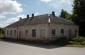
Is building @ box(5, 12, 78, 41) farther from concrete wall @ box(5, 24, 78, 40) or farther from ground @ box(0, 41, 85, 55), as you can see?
ground @ box(0, 41, 85, 55)

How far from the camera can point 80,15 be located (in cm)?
4944

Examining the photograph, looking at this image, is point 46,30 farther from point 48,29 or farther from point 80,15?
point 80,15

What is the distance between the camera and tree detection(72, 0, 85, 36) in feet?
156

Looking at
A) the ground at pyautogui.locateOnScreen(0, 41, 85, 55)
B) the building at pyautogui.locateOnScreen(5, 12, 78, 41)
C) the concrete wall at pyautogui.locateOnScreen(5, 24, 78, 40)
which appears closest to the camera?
the ground at pyautogui.locateOnScreen(0, 41, 85, 55)

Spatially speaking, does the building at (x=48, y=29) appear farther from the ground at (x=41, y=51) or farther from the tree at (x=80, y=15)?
the ground at (x=41, y=51)

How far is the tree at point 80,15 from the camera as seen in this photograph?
4756 cm

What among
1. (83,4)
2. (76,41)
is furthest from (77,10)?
(76,41)

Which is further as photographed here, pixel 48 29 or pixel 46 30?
pixel 46 30

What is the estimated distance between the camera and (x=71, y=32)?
3972cm

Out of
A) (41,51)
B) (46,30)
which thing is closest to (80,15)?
(46,30)

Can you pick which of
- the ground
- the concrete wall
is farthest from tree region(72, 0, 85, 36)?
the ground

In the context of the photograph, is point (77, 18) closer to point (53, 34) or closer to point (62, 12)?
point (53, 34)

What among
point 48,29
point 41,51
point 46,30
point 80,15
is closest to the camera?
point 41,51

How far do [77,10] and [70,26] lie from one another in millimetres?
12899
